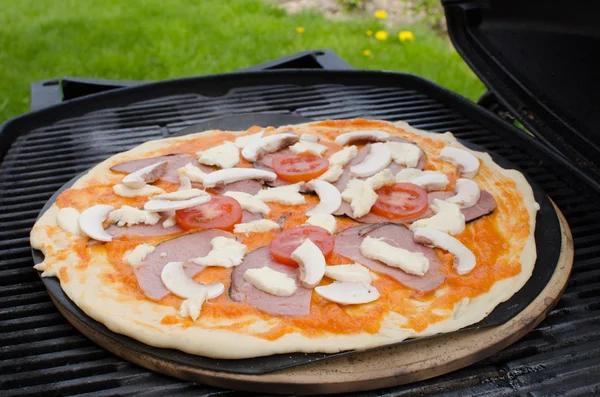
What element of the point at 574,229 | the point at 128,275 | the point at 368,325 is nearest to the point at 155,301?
the point at 128,275

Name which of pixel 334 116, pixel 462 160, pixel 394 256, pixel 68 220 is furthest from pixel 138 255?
pixel 334 116

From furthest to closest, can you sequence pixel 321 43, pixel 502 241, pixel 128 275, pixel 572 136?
pixel 321 43 → pixel 572 136 → pixel 502 241 → pixel 128 275

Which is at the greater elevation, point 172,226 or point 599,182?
point 599,182

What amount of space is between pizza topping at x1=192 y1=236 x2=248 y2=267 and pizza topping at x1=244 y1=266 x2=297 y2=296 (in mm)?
131

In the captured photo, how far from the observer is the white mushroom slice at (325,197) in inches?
127

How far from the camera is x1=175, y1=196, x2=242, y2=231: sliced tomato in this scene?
10.1 feet

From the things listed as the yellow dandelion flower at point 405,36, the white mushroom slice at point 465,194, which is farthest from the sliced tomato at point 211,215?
the yellow dandelion flower at point 405,36

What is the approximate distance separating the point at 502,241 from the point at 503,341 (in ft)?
2.30

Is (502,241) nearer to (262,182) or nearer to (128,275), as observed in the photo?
(262,182)

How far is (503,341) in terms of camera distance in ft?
8.11

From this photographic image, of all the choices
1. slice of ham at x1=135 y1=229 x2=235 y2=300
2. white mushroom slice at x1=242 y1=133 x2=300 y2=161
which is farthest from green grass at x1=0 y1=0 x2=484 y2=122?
slice of ham at x1=135 y1=229 x2=235 y2=300

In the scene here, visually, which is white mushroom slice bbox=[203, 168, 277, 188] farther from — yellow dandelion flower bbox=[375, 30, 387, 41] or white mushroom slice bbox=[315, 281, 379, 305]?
yellow dandelion flower bbox=[375, 30, 387, 41]

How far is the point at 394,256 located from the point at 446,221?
1.42 ft

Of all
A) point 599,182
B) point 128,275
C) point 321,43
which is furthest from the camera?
point 321,43
